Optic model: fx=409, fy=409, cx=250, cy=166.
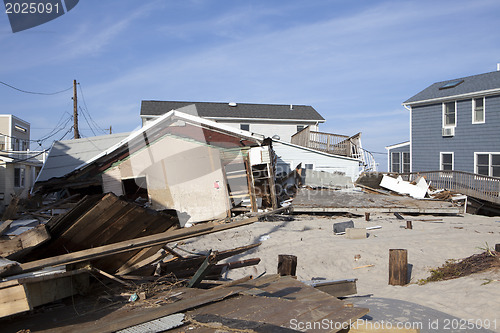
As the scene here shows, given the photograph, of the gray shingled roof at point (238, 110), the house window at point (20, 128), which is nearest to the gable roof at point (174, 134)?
the gray shingled roof at point (238, 110)

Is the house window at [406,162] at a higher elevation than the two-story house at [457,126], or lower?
lower

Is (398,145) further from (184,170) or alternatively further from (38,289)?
(38,289)

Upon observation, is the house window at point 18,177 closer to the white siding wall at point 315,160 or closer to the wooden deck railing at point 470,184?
the white siding wall at point 315,160

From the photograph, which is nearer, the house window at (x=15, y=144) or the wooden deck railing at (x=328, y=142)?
the wooden deck railing at (x=328, y=142)

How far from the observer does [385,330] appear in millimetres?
3832

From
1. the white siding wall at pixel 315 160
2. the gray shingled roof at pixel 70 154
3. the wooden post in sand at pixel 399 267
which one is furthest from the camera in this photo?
the white siding wall at pixel 315 160

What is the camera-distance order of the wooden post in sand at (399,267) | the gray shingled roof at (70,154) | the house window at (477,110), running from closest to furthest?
the wooden post in sand at (399,267), the gray shingled roof at (70,154), the house window at (477,110)

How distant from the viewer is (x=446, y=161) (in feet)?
80.5

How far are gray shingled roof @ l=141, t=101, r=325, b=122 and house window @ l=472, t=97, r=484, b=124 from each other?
1355 centimetres

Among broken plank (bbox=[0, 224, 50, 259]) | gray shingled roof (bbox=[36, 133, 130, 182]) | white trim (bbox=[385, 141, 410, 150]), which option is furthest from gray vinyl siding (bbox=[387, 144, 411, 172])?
broken plank (bbox=[0, 224, 50, 259])

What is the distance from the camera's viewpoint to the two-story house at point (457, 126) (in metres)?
21.9

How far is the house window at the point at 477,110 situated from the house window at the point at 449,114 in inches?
51.5

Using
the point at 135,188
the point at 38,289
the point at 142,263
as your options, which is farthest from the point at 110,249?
the point at 135,188

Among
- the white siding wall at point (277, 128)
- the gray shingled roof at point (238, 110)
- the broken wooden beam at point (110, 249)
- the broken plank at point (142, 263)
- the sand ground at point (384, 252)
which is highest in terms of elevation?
the gray shingled roof at point (238, 110)
